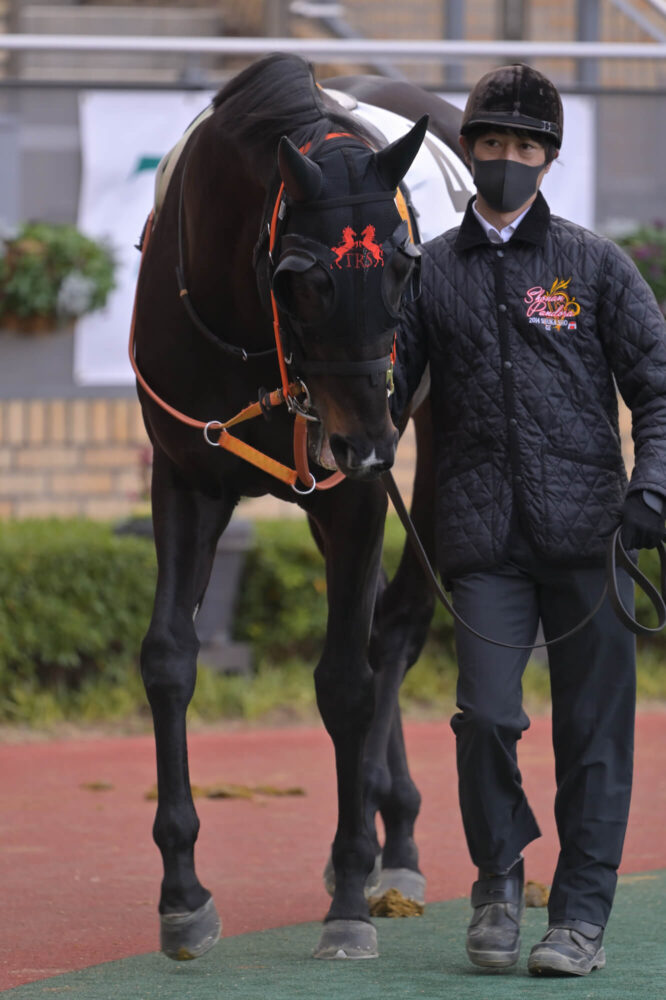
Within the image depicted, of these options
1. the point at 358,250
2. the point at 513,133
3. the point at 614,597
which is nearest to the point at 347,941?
the point at 614,597

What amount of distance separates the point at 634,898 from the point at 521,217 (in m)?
1.96

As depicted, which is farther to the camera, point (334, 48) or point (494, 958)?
point (334, 48)

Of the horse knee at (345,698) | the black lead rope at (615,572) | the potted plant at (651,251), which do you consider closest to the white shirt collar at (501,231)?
the black lead rope at (615,572)

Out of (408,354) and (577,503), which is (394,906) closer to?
A: (577,503)

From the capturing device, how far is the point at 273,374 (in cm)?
391

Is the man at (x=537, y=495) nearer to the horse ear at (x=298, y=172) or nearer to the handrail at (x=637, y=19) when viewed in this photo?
the horse ear at (x=298, y=172)

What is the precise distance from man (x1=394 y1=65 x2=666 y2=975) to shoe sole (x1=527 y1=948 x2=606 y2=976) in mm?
12

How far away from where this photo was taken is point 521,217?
369cm

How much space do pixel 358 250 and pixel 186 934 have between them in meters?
1.65

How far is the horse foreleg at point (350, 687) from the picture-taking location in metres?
3.94

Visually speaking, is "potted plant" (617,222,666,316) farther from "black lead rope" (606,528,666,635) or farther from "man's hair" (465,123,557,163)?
"black lead rope" (606,528,666,635)

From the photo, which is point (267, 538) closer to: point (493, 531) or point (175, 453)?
point (175, 453)

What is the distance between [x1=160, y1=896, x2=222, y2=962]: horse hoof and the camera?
3811 mm

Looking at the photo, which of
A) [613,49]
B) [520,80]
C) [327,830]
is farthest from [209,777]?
[613,49]
